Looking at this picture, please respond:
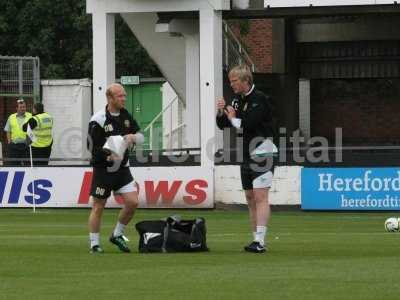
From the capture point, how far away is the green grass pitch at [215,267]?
457 inches

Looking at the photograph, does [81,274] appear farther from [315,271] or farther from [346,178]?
[346,178]

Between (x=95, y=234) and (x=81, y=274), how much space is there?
2635mm

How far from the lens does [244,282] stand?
12.3m

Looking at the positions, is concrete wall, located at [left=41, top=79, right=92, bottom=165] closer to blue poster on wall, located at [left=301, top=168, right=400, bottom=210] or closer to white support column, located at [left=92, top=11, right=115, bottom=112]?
white support column, located at [left=92, top=11, right=115, bottom=112]

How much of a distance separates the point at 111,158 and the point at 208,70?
14115 millimetres

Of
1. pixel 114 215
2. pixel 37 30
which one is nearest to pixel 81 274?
pixel 114 215

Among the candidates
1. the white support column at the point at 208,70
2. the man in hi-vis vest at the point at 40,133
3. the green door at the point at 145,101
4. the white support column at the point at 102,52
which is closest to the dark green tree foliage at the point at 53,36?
the green door at the point at 145,101

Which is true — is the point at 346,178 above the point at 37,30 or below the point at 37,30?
below

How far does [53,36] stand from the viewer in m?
Result: 46.9

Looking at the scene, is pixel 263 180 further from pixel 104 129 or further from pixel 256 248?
pixel 104 129

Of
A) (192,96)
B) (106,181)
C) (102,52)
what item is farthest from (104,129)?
(192,96)

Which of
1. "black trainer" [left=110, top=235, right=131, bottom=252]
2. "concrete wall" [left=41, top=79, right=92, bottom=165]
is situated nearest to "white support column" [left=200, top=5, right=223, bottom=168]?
"concrete wall" [left=41, top=79, right=92, bottom=165]

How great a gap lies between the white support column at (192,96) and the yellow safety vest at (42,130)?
3.56 m

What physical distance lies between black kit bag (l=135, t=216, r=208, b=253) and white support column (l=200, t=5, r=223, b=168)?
1336 cm
